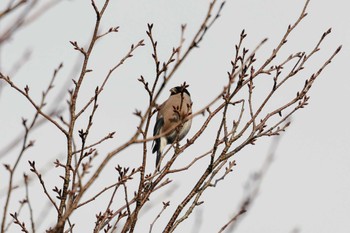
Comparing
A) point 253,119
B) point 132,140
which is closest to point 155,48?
point 253,119

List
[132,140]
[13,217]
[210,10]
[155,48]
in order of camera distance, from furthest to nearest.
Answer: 1. [155,48]
2. [13,217]
3. [210,10]
4. [132,140]

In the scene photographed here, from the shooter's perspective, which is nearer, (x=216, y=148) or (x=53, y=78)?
(x=53, y=78)

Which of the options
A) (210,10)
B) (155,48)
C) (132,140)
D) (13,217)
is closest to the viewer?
(132,140)

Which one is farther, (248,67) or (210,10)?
(248,67)

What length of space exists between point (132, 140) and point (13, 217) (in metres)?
1.39

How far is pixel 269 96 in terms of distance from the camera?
419 cm

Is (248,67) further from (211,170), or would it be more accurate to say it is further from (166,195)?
(166,195)

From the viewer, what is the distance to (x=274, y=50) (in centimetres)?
424

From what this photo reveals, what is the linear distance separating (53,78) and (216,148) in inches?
51.3

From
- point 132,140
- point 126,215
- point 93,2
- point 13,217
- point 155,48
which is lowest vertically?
point 132,140

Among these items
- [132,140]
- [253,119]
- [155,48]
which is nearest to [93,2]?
[155,48]

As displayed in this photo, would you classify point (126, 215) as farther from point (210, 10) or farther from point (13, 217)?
point (210, 10)

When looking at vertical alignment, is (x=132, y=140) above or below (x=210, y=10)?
below

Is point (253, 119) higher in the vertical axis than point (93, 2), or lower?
lower
